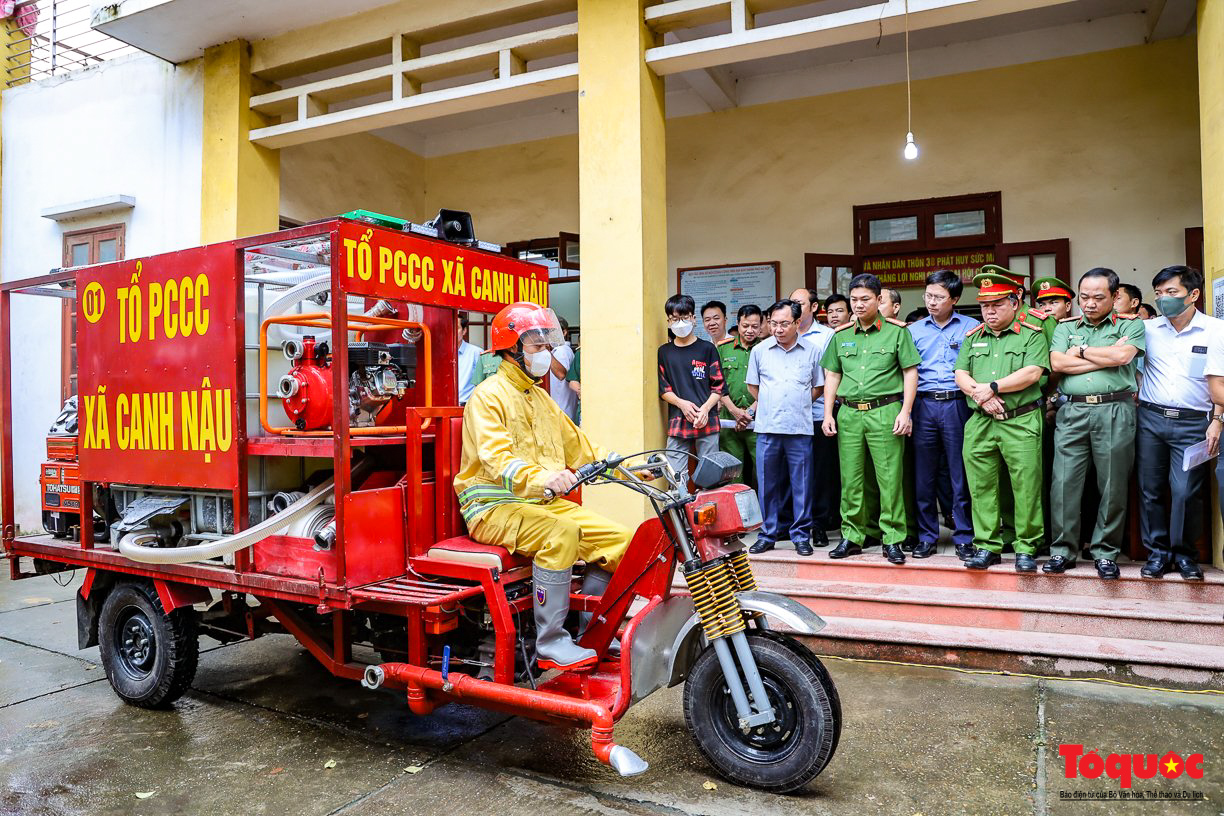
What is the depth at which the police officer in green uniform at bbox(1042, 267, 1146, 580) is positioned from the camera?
183 inches

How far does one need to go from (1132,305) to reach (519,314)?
3.97 m

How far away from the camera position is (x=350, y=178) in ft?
29.2

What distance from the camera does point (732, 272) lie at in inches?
332

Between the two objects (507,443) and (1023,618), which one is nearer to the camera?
(507,443)

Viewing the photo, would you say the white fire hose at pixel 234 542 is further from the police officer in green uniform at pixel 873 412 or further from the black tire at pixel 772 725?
the police officer in green uniform at pixel 873 412

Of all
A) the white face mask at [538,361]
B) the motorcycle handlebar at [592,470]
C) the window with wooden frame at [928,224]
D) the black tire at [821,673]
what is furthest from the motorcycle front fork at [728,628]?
the window with wooden frame at [928,224]

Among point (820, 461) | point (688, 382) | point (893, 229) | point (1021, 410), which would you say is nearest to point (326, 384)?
point (688, 382)

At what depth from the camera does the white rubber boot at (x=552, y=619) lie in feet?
10.8

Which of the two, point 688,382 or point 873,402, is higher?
point 688,382

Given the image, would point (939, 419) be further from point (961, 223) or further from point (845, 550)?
point (961, 223)

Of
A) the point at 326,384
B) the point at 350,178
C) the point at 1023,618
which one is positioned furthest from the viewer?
the point at 350,178

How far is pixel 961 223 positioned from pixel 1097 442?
11.5 feet

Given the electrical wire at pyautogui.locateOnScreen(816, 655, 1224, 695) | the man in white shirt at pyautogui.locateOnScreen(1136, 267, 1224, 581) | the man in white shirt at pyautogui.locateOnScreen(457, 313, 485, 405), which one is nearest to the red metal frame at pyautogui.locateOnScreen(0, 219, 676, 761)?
the electrical wire at pyautogui.locateOnScreen(816, 655, 1224, 695)

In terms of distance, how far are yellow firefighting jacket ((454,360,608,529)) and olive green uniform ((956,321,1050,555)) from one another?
2.74 metres
